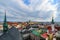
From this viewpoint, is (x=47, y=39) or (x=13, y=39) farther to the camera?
(x=47, y=39)

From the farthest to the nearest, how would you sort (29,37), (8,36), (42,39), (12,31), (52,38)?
(29,37) < (42,39) < (52,38) < (12,31) < (8,36)

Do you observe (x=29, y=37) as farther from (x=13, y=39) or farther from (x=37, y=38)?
(x=13, y=39)

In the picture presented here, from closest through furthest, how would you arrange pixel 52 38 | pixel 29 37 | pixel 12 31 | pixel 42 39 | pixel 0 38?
pixel 0 38 → pixel 12 31 → pixel 52 38 → pixel 42 39 → pixel 29 37

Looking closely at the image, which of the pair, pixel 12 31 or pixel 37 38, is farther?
pixel 37 38

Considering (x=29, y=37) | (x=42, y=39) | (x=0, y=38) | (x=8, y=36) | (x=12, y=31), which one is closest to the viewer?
(x=0, y=38)

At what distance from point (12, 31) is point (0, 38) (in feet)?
19.4

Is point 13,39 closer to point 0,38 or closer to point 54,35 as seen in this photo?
point 0,38

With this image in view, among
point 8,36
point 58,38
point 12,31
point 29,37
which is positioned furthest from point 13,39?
point 29,37

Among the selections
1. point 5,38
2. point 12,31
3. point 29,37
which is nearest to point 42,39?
point 29,37

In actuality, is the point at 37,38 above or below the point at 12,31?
below

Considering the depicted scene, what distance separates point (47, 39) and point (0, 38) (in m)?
26.3

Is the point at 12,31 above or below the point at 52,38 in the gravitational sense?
above

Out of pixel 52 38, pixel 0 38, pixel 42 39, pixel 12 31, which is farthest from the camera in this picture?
pixel 42 39

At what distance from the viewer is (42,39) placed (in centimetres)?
5912
